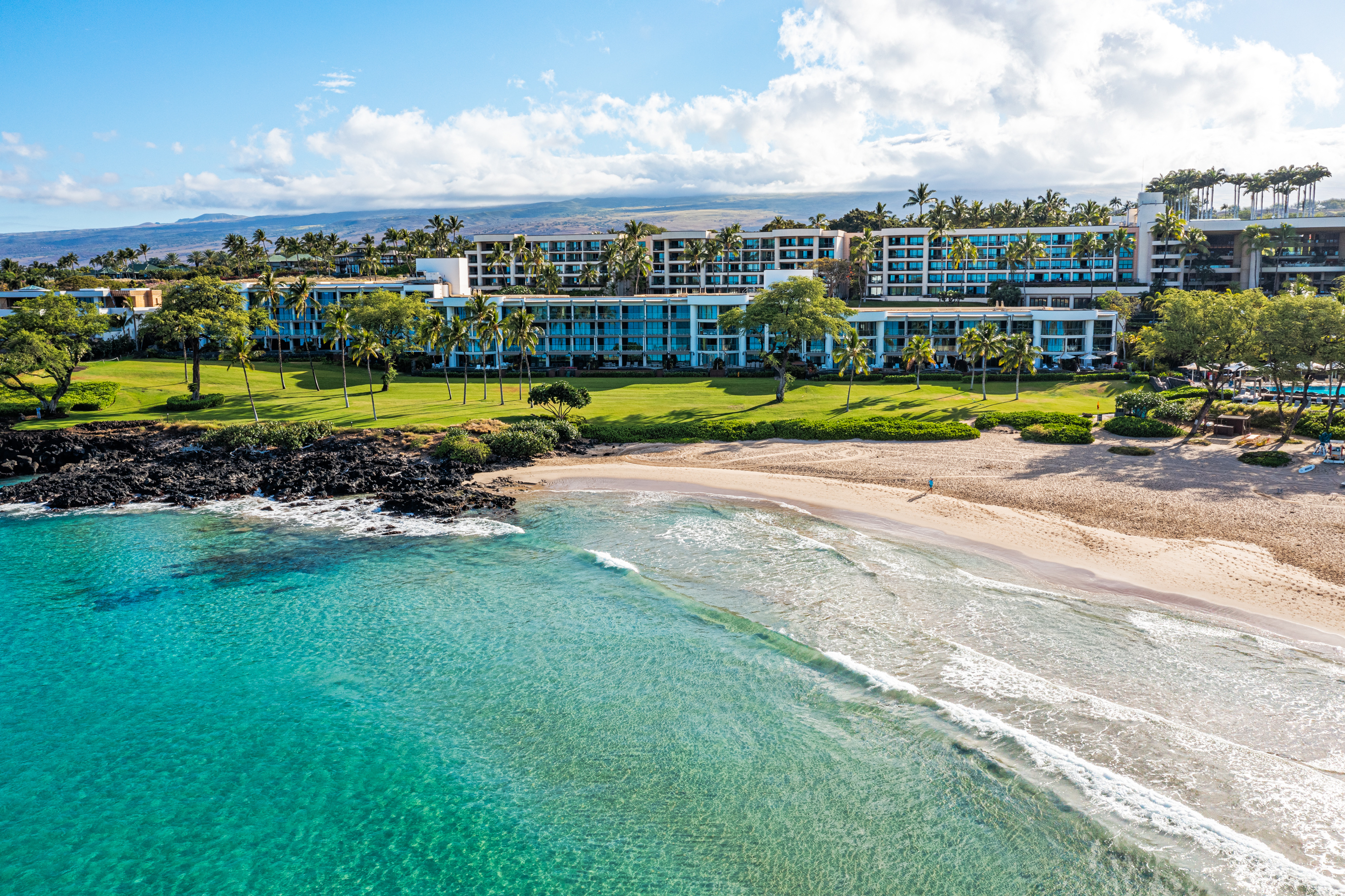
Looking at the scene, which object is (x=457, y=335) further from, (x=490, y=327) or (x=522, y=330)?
(x=522, y=330)

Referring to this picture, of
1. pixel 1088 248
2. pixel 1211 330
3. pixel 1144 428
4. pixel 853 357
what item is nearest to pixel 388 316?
pixel 853 357

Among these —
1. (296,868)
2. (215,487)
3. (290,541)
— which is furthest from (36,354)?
(296,868)

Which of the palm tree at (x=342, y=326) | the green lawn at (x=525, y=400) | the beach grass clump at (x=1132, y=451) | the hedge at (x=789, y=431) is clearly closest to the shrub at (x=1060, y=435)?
the beach grass clump at (x=1132, y=451)

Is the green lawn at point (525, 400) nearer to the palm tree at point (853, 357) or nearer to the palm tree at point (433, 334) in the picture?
the palm tree at point (853, 357)

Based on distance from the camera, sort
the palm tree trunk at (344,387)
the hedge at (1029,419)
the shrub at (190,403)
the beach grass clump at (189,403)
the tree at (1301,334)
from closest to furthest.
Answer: the tree at (1301,334), the hedge at (1029,419), the beach grass clump at (189,403), the shrub at (190,403), the palm tree trunk at (344,387)

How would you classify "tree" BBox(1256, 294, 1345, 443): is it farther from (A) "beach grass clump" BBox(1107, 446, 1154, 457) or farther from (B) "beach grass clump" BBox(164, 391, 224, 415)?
(B) "beach grass clump" BBox(164, 391, 224, 415)

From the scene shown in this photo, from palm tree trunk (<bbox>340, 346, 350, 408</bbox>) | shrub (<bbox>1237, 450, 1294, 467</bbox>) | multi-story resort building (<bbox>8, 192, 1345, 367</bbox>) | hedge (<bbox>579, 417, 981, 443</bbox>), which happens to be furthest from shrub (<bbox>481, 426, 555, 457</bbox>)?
shrub (<bbox>1237, 450, 1294, 467</bbox>)
